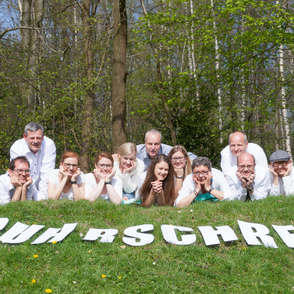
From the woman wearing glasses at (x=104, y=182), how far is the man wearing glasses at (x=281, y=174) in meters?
2.74

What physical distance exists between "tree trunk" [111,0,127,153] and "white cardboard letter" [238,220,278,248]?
5015mm

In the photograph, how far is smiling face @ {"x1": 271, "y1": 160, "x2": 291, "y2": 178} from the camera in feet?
18.8

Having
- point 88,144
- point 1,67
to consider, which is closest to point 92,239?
point 88,144

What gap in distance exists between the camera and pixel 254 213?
491 cm

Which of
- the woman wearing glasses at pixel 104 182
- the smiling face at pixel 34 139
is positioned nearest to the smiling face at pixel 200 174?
the woman wearing glasses at pixel 104 182

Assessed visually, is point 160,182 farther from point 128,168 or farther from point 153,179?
point 128,168

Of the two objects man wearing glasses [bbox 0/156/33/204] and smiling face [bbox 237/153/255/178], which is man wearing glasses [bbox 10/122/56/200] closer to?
man wearing glasses [bbox 0/156/33/204]

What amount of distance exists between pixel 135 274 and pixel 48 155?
11.5ft

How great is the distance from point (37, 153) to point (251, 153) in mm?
4157

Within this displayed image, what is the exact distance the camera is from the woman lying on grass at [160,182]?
18.6 ft

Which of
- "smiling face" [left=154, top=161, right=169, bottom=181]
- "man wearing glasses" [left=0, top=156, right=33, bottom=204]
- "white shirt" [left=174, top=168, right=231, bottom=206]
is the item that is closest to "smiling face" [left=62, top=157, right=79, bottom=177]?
"man wearing glasses" [left=0, top=156, right=33, bottom=204]

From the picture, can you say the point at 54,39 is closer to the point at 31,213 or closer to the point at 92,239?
the point at 31,213

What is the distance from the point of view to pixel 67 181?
19.6ft

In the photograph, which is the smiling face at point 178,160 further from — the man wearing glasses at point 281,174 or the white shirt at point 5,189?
the white shirt at point 5,189
